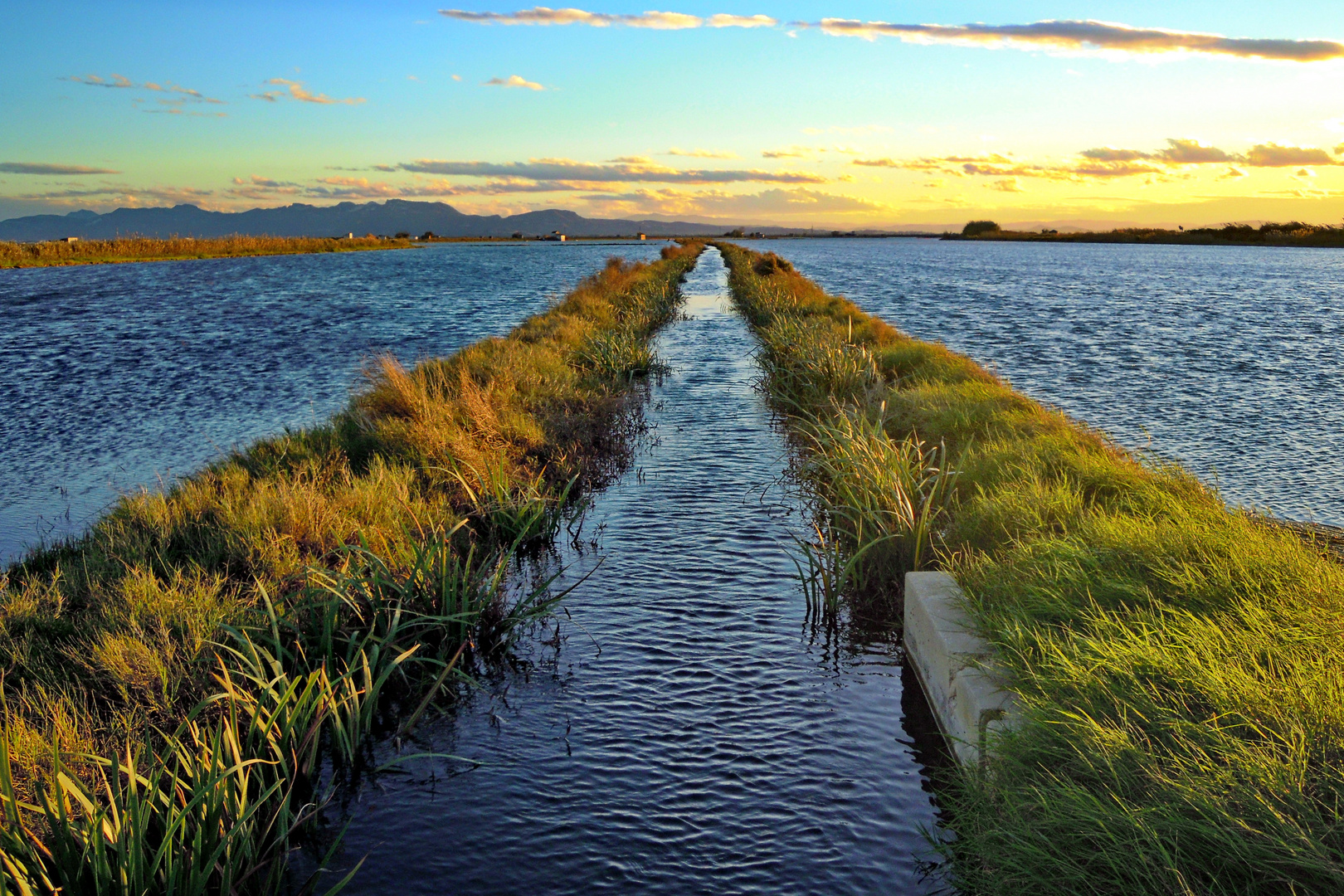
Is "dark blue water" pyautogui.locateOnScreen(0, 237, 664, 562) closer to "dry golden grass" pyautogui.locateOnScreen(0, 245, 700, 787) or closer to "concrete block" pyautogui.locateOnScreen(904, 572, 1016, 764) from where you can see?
"dry golden grass" pyautogui.locateOnScreen(0, 245, 700, 787)

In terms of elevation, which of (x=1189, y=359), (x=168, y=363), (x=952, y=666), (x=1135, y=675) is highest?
(x=1189, y=359)

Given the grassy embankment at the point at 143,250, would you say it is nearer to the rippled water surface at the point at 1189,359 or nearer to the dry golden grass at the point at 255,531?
the rippled water surface at the point at 1189,359

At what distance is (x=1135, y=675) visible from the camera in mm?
4090

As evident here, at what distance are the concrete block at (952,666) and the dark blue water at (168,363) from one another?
8555 millimetres

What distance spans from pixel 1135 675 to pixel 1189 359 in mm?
22674

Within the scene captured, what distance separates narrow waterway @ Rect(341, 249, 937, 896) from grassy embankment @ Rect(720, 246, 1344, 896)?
60 centimetres

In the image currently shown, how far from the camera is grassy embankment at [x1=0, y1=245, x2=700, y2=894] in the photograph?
392cm

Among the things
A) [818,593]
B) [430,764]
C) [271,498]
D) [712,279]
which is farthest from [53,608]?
[712,279]

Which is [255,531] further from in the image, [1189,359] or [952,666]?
[1189,359]

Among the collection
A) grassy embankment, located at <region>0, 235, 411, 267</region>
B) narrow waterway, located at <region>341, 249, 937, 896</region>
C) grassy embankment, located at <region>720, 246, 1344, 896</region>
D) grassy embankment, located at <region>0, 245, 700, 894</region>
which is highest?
grassy embankment, located at <region>0, 235, 411, 267</region>

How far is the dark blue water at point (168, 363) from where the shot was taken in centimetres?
1252

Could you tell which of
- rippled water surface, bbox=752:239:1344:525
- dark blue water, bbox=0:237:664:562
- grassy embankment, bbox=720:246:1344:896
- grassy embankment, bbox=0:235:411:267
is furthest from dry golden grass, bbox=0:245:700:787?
grassy embankment, bbox=0:235:411:267

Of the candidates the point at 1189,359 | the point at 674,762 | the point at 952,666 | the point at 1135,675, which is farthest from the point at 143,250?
the point at 1135,675

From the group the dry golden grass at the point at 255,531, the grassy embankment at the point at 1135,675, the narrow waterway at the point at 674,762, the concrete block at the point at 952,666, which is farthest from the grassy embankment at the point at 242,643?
the grassy embankment at the point at 1135,675
